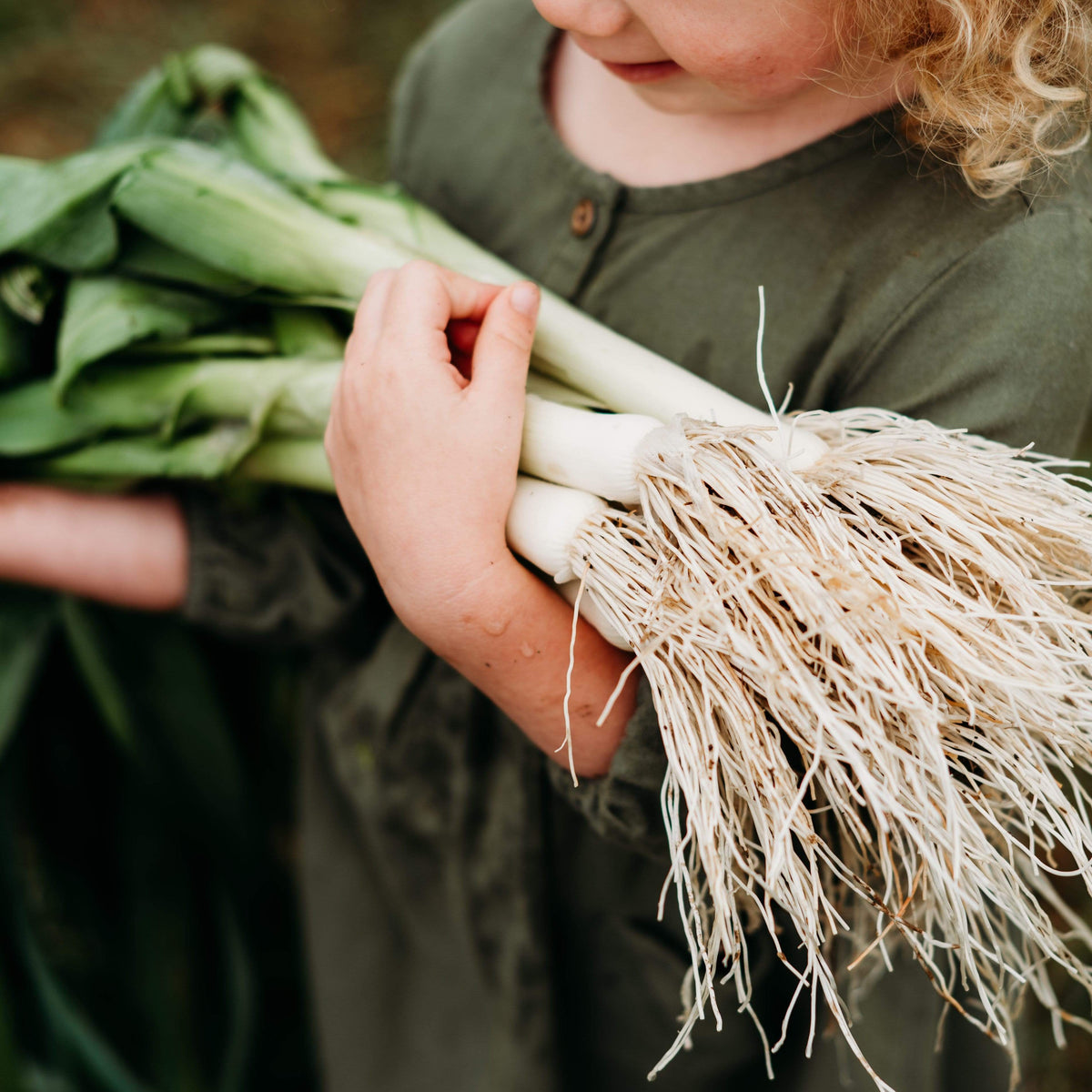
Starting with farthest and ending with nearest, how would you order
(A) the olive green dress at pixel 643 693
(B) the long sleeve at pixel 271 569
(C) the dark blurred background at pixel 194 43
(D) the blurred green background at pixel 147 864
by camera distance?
(C) the dark blurred background at pixel 194 43
(D) the blurred green background at pixel 147 864
(B) the long sleeve at pixel 271 569
(A) the olive green dress at pixel 643 693

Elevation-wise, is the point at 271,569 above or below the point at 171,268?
below

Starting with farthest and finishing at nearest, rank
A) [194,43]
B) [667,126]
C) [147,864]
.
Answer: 1. [194,43]
2. [147,864]
3. [667,126]

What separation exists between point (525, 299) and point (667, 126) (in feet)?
0.70

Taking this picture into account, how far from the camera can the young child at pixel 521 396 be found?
1.84 feet

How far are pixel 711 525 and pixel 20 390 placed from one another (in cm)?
59

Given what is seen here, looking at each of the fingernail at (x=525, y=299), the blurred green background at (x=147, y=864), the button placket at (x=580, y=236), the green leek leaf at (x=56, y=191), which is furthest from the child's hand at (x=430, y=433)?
the blurred green background at (x=147, y=864)

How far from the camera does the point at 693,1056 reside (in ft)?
2.67

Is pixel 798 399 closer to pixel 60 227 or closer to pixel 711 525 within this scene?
pixel 711 525

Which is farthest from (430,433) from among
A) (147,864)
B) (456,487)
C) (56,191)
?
(147,864)

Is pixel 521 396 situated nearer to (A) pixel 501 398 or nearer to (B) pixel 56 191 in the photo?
(A) pixel 501 398

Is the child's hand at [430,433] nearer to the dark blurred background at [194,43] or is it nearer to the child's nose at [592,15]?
the child's nose at [592,15]

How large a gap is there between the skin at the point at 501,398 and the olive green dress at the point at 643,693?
0.04m

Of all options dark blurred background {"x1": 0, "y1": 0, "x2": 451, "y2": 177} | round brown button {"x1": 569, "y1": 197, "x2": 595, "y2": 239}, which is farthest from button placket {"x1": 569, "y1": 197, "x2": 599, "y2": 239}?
dark blurred background {"x1": 0, "y1": 0, "x2": 451, "y2": 177}

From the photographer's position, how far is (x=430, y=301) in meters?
0.59
